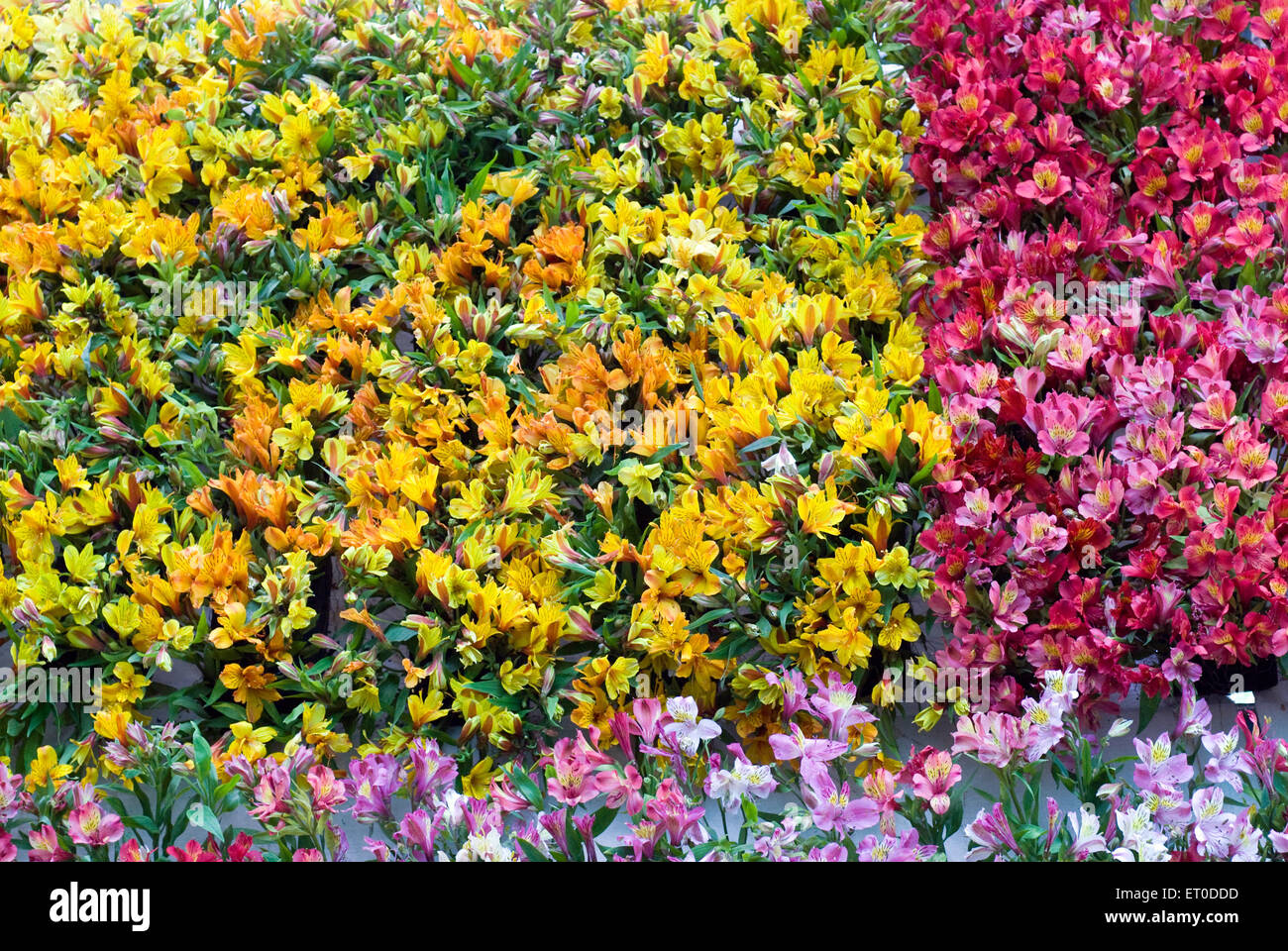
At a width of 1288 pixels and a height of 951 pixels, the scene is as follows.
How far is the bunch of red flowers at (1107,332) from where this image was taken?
2104 millimetres

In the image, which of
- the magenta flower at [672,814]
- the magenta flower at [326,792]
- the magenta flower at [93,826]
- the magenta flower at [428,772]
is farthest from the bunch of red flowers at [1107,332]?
the magenta flower at [93,826]

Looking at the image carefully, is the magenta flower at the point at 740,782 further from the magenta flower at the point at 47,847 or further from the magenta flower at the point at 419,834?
the magenta flower at the point at 47,847

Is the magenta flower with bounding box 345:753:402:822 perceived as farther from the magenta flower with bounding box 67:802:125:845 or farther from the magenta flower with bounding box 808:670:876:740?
the magenta flower with bounding box 808:670:876:740

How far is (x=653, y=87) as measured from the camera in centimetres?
320

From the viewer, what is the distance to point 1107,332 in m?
2.37

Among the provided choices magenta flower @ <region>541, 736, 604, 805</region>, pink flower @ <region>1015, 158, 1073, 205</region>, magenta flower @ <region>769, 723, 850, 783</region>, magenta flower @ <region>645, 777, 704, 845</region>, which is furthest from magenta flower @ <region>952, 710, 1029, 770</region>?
pink flower @ <region>1015, 158, 1073, 205</region>

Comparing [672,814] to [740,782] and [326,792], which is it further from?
[326,792]

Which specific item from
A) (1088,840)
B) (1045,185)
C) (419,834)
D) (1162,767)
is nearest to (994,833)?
(1088,840)

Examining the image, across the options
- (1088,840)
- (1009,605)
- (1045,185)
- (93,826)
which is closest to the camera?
(1088,840)

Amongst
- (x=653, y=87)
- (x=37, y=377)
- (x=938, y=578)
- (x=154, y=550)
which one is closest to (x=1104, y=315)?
(x=938, y=578)

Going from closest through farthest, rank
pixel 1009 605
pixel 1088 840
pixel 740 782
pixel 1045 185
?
pixel 1088 840, pixel 740 782, pixel 1009 605, pixel 1045 185

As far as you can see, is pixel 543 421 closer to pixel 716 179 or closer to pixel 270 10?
pixel 716 179

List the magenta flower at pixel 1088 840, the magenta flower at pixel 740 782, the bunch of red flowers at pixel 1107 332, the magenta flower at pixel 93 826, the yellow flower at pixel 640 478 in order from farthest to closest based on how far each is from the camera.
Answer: the yellow flower at pixel 640 478
the bunch of red flowers at pixel 1107 332
the magenta flower at pixel 93 826
the magenta flower at pixel 740 782
the magenta flower at pixel 1088 840

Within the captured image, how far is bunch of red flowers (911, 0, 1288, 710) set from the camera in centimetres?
210
